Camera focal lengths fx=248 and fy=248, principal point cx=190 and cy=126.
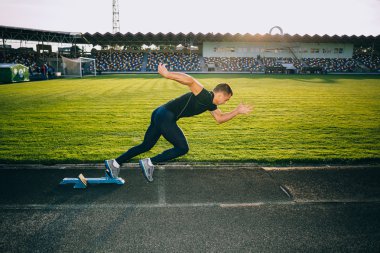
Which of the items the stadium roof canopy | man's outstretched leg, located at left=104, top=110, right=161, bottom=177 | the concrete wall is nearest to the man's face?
man's outstretched leg, located at left=104, top=110, right=161, bottom=177

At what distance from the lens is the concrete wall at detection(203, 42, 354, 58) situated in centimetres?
5553

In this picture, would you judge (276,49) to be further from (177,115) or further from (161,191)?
(161,191)

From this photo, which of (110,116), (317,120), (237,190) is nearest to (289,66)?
(317,120)

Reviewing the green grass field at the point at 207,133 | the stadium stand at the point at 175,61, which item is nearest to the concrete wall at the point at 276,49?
the stadium stand at the point at 175,61

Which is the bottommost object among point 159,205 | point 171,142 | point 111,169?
point 159,205

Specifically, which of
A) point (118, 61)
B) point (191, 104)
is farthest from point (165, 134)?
point (118, 61)

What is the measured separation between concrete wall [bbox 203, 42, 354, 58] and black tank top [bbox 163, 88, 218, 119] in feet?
177

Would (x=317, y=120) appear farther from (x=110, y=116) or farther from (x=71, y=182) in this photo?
(x=71, y=182)

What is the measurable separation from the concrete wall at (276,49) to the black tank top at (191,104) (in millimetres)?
54086

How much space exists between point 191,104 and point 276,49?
58034 millimetres

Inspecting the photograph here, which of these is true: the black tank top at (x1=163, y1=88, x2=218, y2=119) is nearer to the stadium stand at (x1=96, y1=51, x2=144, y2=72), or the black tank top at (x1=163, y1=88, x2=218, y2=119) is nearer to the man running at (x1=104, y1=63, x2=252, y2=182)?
the man running at (x1=104, y1=63, x2=252, y2=182)

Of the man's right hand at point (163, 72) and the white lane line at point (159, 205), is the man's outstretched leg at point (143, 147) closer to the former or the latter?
the white lane line at point (159, 205)

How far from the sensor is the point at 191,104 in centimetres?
410

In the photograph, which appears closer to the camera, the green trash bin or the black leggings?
the black leggings
